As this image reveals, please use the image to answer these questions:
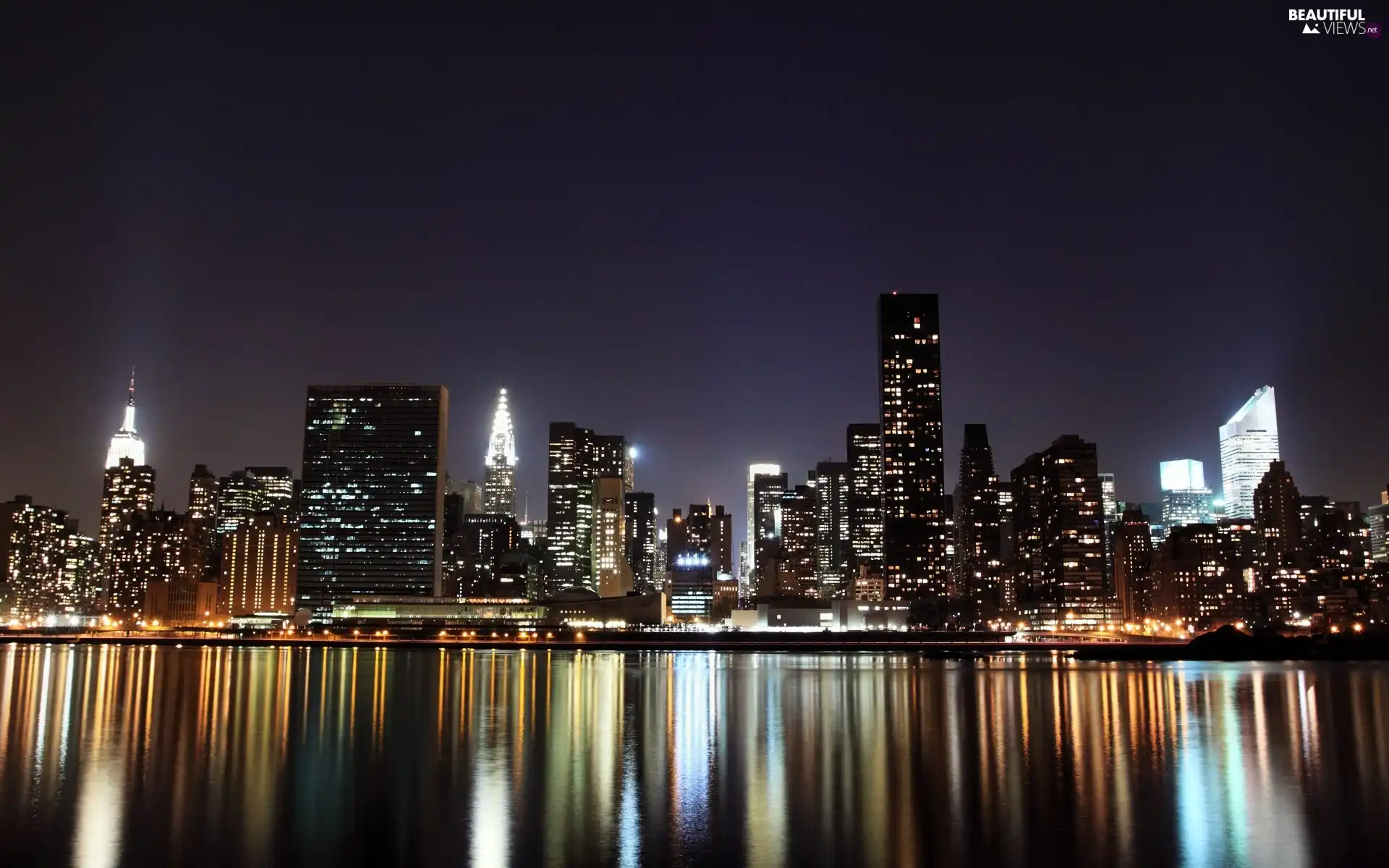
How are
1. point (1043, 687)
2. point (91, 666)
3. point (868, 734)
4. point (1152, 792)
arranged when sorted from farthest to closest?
point (91, 666)
point (1043, 687)
point (868, 734)
point (1152, 792)

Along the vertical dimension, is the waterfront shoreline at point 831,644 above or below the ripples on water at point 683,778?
below

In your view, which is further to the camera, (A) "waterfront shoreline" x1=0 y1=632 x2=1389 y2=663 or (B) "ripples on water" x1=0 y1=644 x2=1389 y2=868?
(A) "waterfront shoreline" x1=0 y1=632 x2=1389 y2=663

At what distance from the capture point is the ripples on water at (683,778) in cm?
1981

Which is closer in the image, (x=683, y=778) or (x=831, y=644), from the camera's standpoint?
(x=683, y=778)

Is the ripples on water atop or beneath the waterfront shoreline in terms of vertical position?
atop

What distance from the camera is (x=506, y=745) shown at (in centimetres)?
3419

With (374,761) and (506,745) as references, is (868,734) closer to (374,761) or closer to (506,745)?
(506,745)

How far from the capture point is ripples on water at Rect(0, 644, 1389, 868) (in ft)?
65.0

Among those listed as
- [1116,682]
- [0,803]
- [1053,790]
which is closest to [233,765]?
[0,803]

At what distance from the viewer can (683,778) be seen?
91.1ft

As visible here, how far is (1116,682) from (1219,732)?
35.2 meters

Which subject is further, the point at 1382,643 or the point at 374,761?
the point at 1382,643

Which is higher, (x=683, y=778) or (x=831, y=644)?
(x=683, y=778)

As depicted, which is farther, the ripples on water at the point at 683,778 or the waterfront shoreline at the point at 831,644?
the waterfront shoreline at the point at 831,644
